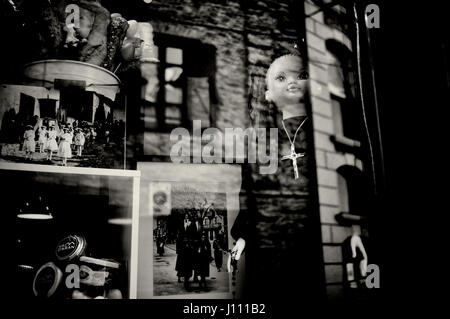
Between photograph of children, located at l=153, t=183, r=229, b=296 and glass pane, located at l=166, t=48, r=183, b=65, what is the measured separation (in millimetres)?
468

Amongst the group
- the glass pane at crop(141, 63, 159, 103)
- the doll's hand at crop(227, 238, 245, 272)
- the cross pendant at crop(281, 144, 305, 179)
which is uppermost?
the glass pane at crop(141, 63, 159, 103)

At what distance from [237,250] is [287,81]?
0.71 metres

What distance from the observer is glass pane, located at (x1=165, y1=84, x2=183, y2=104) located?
1.49 metres

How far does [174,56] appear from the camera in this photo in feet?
5.01

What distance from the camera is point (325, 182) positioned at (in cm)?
162

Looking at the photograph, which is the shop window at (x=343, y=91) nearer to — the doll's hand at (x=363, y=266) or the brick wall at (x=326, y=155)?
the brick wall at (x=326, y=155)

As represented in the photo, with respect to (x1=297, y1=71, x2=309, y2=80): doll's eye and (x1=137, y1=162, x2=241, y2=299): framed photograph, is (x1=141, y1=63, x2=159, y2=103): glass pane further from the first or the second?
(x1=297, y1=71, x2=309, y2=80): doll's eye

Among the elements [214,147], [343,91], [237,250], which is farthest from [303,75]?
[237,250]

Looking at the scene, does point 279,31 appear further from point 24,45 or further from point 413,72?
point 24,45

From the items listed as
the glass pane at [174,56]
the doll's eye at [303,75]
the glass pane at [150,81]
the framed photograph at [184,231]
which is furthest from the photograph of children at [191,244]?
the doll's eye at [303,75]

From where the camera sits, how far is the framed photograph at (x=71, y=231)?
4.16 ft

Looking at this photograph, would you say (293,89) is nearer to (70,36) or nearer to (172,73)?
(172,73)

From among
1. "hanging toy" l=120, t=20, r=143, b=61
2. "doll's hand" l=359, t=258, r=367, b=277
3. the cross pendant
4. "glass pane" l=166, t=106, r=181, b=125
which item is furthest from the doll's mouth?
"doll's hand" l=359, t=258, r=367, b=277

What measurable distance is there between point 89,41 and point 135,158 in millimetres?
451
